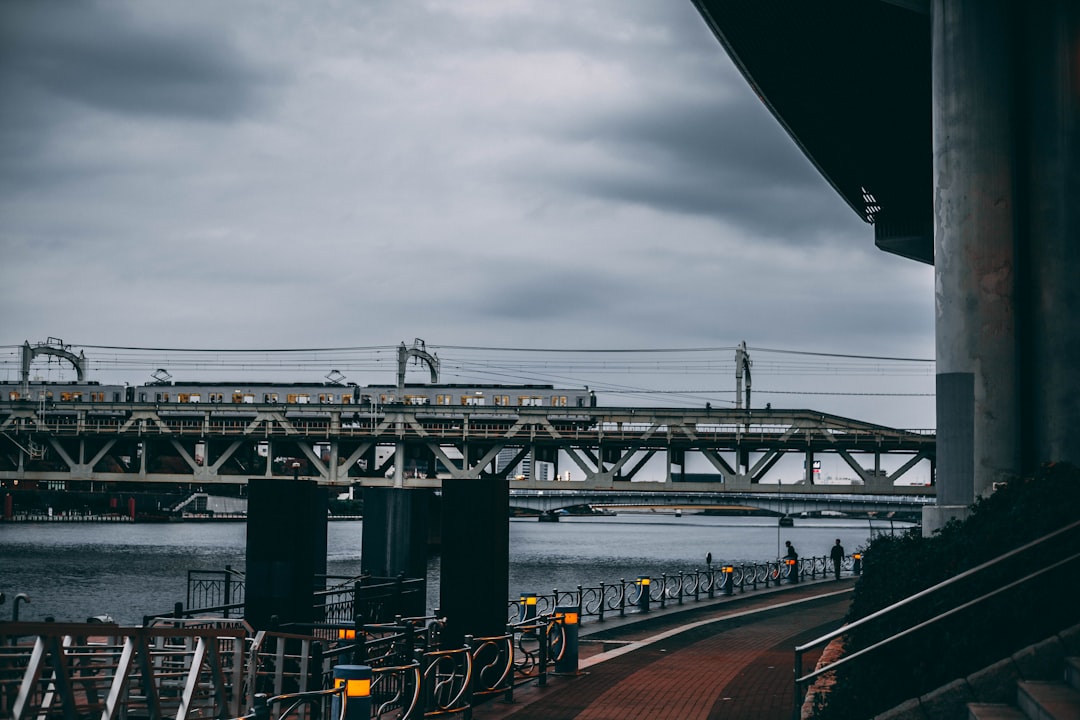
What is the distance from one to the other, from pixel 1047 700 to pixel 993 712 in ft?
2.59

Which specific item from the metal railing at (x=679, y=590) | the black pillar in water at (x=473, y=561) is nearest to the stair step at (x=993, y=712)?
the black pillar in water at (x=473, y=561)

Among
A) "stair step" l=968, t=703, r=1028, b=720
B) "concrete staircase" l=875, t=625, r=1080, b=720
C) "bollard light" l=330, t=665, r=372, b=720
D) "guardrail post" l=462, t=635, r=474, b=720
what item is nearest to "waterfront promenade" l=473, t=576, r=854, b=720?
"guardrail post" l=462, t=635, r=474, b=720

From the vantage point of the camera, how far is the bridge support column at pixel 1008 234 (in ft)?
56.3

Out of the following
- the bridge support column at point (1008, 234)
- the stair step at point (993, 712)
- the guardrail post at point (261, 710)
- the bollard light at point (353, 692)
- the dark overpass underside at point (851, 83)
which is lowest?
the bollard light at point (353, 692)

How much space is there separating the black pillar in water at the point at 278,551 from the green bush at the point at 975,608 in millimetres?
9581

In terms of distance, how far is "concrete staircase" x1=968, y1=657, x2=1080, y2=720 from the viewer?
867cm

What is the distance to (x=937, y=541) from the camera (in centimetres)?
1434

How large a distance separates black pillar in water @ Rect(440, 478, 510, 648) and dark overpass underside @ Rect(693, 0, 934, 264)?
1017 cm

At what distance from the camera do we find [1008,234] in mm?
17406

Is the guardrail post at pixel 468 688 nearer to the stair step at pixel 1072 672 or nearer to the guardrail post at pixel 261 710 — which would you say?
the guardrail post at pixel 261 710

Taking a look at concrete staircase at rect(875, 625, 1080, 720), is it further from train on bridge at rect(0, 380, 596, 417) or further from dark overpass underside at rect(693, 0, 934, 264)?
train on bridge at rect(0, 380, 596, 417)

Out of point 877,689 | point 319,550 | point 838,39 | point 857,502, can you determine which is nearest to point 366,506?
point 319,550

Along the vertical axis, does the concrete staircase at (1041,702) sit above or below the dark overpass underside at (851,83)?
below

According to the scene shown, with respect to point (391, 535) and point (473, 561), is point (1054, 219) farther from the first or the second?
point (391, 535)
